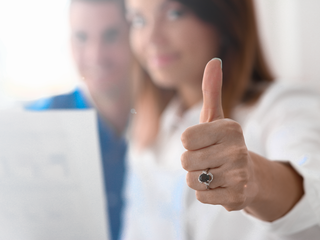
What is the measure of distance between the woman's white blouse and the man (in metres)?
0.05

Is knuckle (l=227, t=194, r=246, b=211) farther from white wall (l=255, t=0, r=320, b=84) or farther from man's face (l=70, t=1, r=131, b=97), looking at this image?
white wall (l=255, t=0, r=320, b=84)

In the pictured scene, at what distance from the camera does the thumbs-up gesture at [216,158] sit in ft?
1.04

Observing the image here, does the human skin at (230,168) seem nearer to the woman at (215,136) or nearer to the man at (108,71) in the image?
the woman at (215,136)

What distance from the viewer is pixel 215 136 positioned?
32 cm

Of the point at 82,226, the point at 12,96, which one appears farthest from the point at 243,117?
the point at 12,96

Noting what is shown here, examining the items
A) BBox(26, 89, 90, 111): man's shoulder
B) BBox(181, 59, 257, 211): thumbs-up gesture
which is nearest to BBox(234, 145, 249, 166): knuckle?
BBox(181, 59, 257, 211): thumbs-up gesture

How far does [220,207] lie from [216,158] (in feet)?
1.34

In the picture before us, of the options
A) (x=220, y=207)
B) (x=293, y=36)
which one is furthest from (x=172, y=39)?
(x=293, y=36)

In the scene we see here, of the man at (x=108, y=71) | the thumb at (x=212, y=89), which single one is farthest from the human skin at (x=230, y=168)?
the man at (x=108, y=71)

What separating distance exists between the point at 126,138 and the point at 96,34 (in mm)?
369

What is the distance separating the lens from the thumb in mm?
322

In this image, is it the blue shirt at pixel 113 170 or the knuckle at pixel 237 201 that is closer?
the knuckle at pixel 237 201

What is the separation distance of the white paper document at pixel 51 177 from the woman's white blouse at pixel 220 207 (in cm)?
25

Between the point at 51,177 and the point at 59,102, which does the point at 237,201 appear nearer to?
the point at 51,177
